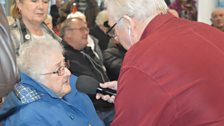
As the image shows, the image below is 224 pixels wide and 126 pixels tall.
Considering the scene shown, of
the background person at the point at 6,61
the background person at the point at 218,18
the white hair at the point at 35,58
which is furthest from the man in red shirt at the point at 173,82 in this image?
the background person at the point at 218,18

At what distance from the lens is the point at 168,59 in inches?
54.0

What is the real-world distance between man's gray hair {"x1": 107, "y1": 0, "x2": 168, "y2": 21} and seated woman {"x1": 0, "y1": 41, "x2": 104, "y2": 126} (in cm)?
75

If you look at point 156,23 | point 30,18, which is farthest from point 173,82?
point 30,18

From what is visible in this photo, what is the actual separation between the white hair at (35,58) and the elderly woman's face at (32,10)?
857mm

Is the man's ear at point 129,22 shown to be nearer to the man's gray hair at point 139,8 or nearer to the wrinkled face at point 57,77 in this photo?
the man's gray hair at point 139,8

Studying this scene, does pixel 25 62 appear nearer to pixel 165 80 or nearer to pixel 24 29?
pixel 24 29

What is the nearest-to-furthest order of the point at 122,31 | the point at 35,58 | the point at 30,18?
1. the point at 122,31
2. the point at 35,58
3. the point at 30,18

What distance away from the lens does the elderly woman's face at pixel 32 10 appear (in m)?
3.13

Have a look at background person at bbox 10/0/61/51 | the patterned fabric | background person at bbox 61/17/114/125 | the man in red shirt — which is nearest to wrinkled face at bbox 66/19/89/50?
background person at bbox 61/17/114/125

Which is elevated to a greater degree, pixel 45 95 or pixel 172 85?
pixel 172 85

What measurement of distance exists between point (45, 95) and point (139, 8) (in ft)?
2.76

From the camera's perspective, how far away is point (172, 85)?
1.35 m

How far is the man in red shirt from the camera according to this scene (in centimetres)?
135

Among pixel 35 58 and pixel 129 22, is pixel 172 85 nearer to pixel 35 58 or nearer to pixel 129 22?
pixel 129 22
